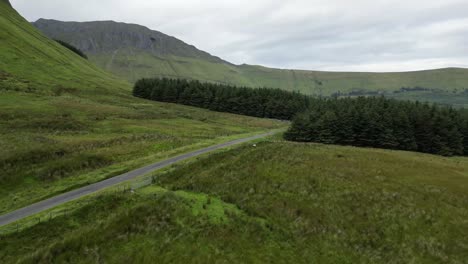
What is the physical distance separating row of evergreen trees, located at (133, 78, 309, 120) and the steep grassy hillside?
20016mm

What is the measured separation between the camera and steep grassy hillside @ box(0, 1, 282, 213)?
26.9 m

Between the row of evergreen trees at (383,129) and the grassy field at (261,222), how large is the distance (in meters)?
36.8

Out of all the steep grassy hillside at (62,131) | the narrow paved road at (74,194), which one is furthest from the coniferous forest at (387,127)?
the narrow paved road at (74,194)

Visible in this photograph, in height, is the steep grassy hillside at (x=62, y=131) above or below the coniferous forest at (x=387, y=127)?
above

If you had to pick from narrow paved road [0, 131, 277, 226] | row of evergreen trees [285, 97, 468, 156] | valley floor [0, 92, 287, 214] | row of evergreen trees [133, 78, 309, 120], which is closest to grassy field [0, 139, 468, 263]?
narrow paved road [0, 131, 277, 226]

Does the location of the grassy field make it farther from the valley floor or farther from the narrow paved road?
the valley floor

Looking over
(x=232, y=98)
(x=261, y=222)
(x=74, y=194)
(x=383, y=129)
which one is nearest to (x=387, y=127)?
(x=383, y=129)

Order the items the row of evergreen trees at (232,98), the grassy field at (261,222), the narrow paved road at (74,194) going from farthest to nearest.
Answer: the row of evergreen trees at (232,98), the narrow paved road at (74,194), the grassy field at (261,222)

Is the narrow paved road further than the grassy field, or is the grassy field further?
the narrow paved road

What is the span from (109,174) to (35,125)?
1367 inches

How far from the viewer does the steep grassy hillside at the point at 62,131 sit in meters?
26.9

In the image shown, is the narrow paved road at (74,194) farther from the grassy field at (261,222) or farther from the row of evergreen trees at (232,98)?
the row of evergreen trees at (232,98)

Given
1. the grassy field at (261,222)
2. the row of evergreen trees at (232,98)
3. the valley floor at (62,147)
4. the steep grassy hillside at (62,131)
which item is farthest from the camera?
the row of evergreen trees at (232,98)

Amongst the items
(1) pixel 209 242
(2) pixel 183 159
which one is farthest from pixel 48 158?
(1) pixel 209 242
